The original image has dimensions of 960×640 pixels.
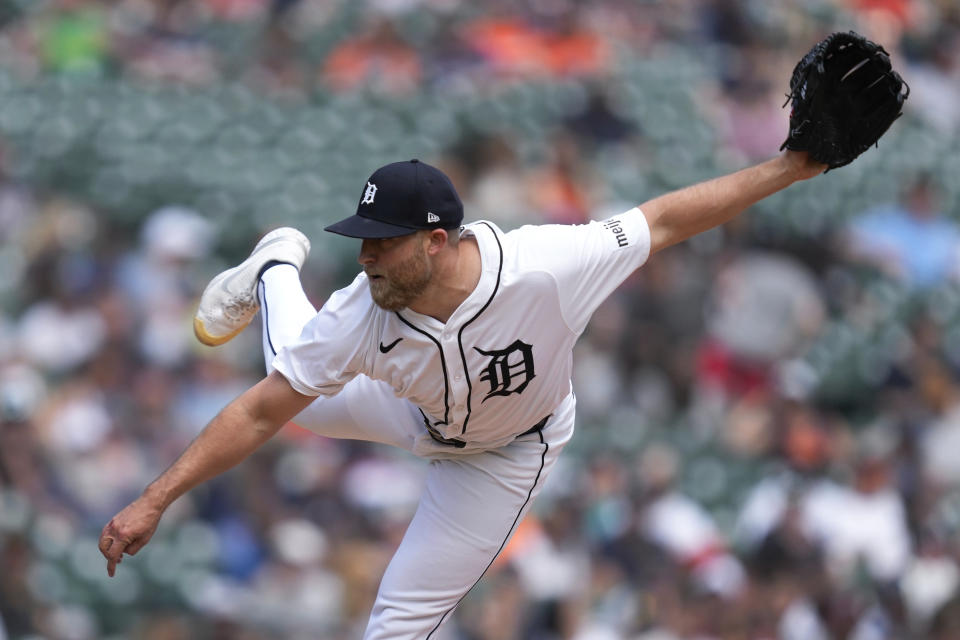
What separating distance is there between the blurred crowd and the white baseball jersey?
9.54 ft

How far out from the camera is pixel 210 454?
167 inches

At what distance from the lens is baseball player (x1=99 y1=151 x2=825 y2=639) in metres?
4.17

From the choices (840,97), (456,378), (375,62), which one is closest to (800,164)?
(840,97)

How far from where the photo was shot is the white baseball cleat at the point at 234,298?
5098mm

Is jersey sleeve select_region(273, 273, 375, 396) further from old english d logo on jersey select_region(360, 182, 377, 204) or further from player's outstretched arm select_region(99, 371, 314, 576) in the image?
old english d logo on jersey select_region(360, 182, 377, 204)

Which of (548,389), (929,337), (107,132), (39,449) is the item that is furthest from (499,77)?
(548,389)

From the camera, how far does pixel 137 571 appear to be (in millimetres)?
7496

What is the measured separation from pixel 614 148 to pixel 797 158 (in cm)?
592

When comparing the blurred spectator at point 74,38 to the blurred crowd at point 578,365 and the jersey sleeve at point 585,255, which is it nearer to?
the blurred crowd at point 578,365

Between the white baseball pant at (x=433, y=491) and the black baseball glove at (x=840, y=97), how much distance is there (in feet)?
3.91

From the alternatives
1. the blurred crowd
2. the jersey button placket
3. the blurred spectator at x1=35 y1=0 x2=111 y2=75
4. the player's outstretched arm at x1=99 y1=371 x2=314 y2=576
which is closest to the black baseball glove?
the jersey button placket

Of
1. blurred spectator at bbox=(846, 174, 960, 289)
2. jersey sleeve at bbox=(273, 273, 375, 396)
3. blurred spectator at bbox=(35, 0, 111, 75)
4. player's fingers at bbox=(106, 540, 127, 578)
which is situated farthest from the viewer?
blurred spectator at bbox=(35, 0, 111, 75)

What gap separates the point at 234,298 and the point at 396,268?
1122 millimetres

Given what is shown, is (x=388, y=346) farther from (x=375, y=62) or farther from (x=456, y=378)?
(x=375, y=62)
